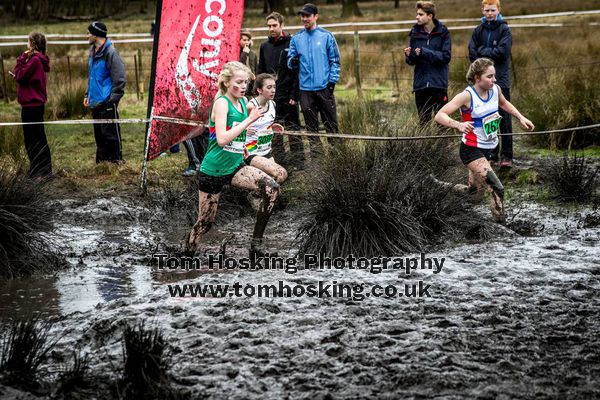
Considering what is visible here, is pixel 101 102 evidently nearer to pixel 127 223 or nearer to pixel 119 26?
pixel 127 223

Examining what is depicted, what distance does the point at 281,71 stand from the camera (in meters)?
11.8

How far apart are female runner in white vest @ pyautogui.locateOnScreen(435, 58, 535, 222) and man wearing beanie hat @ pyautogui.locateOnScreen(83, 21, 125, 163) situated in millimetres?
4542

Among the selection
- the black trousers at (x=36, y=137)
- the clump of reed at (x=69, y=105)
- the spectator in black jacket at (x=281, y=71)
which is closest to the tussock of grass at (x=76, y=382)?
the black trousers at (x=36, y=137)

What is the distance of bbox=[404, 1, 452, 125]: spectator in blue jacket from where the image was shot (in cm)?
1102

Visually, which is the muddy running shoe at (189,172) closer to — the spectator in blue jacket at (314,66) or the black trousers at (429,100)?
the spectator in blue jacket at (314,66)

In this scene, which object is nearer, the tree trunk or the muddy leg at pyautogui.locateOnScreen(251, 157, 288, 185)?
the muddy leg at pyautogui.locateOnScreen(251, 157, 288, 185)

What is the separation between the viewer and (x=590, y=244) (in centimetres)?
804

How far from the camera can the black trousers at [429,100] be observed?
11117 millimetres

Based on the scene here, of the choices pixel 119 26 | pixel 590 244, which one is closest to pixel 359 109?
pixel 590 244

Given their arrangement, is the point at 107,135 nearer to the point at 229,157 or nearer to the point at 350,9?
the point at 229,157

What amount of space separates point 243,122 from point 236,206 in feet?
8.17

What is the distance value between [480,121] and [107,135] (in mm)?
5170

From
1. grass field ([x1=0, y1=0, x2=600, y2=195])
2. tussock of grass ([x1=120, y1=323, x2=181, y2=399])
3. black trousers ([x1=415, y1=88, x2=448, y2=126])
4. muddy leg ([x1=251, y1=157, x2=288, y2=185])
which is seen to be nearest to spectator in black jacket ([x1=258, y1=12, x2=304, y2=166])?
grass field ([x1=0, y1=0, x2=600, y2=195])

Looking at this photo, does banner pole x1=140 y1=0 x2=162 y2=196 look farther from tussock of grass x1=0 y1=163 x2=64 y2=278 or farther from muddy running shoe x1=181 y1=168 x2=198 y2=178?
tussock of grass x1=0 y1=163 x2=64 y2=278
